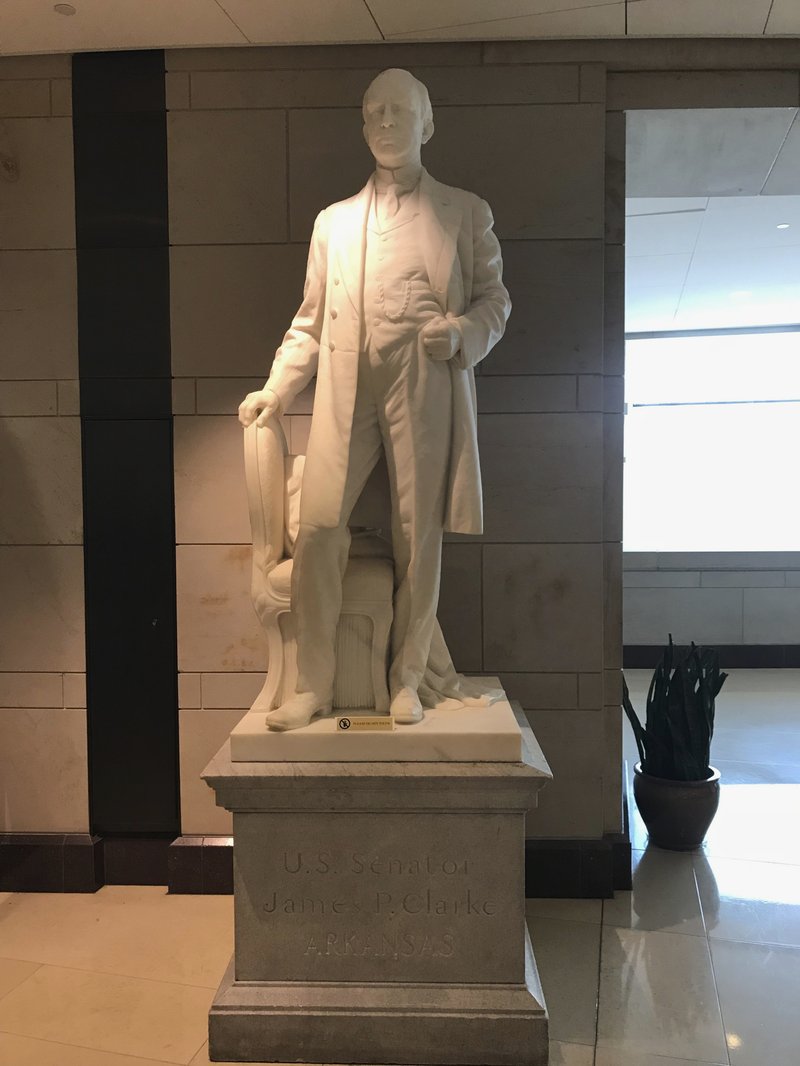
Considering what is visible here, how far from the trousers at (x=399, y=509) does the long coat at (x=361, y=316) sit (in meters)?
0.04

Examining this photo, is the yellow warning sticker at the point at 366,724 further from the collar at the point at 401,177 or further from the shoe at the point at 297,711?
the collar at the point at 401,177

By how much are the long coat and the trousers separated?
42mm

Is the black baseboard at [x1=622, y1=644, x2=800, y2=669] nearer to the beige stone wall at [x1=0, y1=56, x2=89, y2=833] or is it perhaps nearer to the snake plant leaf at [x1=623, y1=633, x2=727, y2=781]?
the snake plant leaf at [x1=623, y1=633, x2=727, y2=781]

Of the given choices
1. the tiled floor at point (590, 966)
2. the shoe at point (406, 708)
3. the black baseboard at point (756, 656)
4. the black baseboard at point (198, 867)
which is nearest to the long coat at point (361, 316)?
the shoe at point (406, 708)

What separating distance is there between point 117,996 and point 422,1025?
3.19 feet

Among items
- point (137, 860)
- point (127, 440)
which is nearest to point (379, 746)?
point (137, 860)

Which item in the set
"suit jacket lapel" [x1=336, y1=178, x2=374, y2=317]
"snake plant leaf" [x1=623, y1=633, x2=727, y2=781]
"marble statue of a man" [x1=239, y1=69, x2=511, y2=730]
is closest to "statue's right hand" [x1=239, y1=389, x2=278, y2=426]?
"marble statue of a man" [x1=239, y1=69, x2=511, y2=730]

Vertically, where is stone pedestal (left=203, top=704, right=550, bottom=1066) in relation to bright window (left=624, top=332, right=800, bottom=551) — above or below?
below

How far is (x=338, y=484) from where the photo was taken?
2.47m

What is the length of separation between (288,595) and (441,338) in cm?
86

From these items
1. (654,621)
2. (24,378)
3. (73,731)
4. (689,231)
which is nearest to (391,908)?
(73,731)

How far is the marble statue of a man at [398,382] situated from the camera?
8.13ft

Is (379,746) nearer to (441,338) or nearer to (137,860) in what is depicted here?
(441,338)

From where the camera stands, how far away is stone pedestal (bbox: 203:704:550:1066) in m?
2.31
